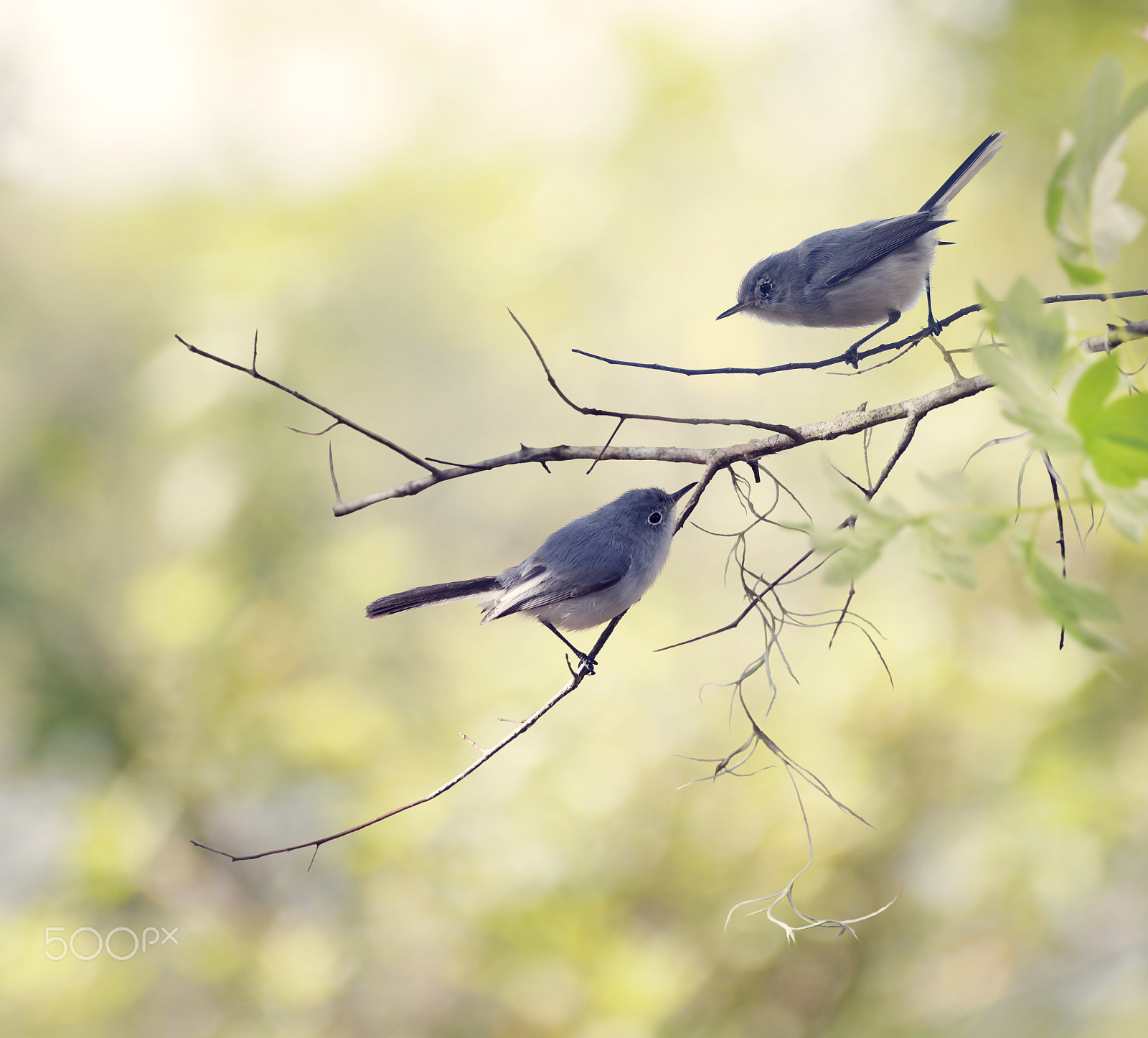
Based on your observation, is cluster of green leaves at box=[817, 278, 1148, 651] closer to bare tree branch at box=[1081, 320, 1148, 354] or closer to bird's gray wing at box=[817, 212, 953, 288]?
bare tree branch at box=[1081, 320, 1148, 354]

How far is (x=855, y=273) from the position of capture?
0.69 meters

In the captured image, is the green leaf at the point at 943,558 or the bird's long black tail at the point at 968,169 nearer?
the green leaf at the point at 943,558

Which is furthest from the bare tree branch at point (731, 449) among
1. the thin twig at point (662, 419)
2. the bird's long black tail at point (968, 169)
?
the bird's long black tail at point (968, 169)

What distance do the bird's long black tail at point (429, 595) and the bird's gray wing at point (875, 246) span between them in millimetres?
395

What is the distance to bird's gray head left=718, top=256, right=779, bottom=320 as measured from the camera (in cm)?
73

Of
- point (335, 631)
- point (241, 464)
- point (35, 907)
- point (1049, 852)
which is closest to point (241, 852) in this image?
point (35, 907)

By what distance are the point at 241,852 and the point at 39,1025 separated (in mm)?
476

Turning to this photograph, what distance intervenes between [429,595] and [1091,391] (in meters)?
0.46

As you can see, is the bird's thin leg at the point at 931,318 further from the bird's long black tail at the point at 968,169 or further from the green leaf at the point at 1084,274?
the green leaf at the point at 1084,274

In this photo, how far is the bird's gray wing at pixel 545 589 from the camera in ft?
2.07

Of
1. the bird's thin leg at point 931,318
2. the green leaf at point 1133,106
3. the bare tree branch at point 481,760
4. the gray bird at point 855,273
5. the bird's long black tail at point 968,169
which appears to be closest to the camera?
the green leaf at point 1133,106

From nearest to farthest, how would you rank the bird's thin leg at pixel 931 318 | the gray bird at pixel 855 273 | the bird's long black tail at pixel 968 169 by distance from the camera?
1. the bird's thin leg at pixel 931 318
2. the bird's long black tail at pixel 968 169
3. the gray bird at pixel 855 273

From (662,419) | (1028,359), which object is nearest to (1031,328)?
(1028,359)

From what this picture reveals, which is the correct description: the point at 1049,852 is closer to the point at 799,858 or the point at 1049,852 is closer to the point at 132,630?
the point at 799,858
